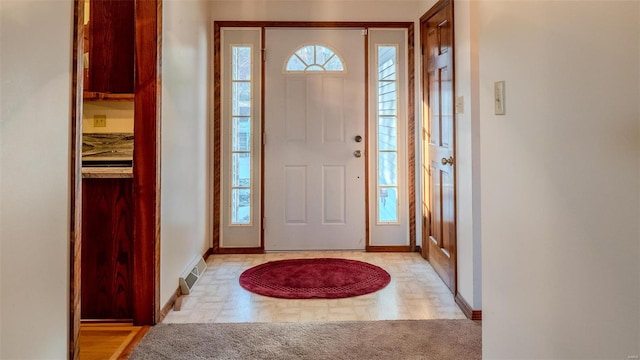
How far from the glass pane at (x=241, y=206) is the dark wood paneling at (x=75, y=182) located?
7.68 feet

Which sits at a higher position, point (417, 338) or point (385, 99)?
point (385, 99)

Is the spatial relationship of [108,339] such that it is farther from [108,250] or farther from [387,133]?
[387,133]

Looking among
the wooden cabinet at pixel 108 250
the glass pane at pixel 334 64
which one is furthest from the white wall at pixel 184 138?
the glass pane at pixel 334 64

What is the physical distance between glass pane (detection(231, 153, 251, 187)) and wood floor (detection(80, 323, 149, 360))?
5.62ft

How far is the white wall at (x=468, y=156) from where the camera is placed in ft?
7.71

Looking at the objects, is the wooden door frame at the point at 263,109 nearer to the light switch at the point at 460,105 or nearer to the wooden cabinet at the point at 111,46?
the light switch at the point at 460,105

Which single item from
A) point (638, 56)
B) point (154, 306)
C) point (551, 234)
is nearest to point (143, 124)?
point (154, 306)

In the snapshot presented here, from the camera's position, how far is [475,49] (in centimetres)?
234

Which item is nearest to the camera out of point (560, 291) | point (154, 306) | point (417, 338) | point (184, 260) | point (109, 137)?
point (560, 291)

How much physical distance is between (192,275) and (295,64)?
78.1 inches

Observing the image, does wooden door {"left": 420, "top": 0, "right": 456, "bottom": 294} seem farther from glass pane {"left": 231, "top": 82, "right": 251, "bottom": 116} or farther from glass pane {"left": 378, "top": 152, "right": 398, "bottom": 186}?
glass pane {"left": 231, "top": 82, "right": 251, "bottom": 116}

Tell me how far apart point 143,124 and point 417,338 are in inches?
70.0

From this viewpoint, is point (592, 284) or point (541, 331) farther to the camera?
point (541, 331)

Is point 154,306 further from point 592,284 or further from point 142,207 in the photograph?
point 592,284
